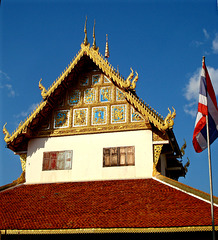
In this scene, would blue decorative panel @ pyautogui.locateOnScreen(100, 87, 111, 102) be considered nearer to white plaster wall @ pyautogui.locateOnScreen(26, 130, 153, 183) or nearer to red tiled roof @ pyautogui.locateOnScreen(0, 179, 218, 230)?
white plaster wall @ pyautogui.locateOnScreen(26, 130, 153, 183)

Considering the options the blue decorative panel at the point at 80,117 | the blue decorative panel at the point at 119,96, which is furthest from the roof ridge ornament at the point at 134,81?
the blue decorative panel at the point at 80,117

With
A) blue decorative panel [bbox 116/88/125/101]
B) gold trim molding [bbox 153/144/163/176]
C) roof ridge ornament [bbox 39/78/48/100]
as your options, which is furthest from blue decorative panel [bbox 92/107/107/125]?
gold trim molding [bbox 153/144/163/176]

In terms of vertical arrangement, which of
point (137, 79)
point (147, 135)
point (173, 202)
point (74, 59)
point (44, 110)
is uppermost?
point (74, 59)

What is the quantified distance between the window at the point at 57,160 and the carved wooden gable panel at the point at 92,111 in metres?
0.86

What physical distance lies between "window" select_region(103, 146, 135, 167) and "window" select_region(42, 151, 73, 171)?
5.08 feet

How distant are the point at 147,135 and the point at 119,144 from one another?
1.19m

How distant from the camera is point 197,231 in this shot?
35.2 feet

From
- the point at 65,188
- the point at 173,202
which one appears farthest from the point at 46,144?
the point at 173,202

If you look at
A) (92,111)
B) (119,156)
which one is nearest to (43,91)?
(92,111)

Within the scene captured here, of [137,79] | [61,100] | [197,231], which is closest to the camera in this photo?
[197,231]

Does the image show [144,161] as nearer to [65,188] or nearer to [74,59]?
[65,188]

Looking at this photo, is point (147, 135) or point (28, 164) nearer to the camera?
point (147, 135)

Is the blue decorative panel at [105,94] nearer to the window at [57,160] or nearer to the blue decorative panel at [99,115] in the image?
the blue decorative panel at [99,115]
